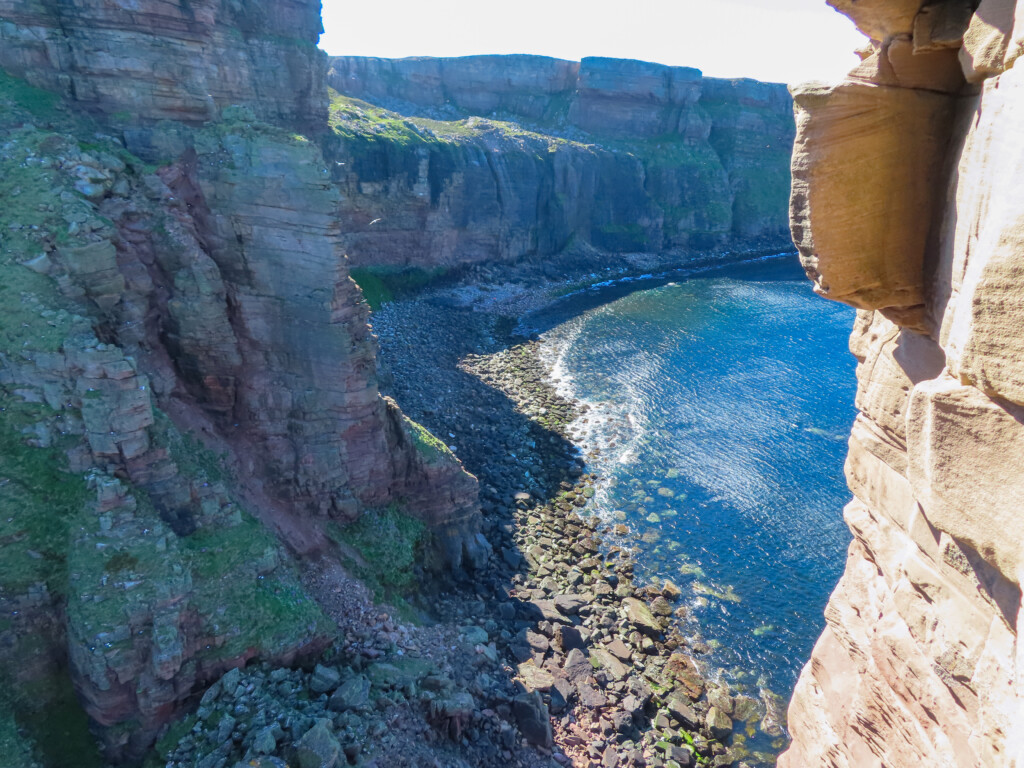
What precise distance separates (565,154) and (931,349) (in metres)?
98.3

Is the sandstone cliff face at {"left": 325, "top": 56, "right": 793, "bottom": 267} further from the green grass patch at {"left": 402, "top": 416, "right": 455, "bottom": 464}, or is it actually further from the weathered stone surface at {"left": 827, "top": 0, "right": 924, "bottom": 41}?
the weathered stone surface at {"left": 827, "top": 0, "right": 924, "bottom": 41}

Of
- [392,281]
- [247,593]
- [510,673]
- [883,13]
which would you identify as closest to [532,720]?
[510,673]

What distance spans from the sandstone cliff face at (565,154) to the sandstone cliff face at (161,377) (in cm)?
5492

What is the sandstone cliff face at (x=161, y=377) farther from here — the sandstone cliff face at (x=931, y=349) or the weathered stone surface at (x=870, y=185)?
the weathered stone surface at (x=870, y=185)

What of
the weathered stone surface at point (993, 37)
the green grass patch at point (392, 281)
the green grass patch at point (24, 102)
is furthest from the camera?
the green grass patch at point (392, 281)

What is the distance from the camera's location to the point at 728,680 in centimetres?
2772

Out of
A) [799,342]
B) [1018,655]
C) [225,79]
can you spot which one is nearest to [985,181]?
[1018,655]

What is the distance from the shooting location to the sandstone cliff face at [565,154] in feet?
269

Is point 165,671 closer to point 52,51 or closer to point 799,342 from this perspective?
point 52,51

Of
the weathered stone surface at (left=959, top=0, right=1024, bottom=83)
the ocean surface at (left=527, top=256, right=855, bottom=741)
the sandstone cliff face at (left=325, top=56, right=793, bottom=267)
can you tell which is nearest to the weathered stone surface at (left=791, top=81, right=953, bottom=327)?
the weathered stone surface at (left=959, top=0, right=1024, bottom=83)

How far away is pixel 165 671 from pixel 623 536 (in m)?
26.2

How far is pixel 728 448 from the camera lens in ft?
151

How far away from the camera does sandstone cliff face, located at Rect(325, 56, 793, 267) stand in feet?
269

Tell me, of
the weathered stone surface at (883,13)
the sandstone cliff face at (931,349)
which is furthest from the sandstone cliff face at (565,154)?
the weathered stone surface at (883,13)
